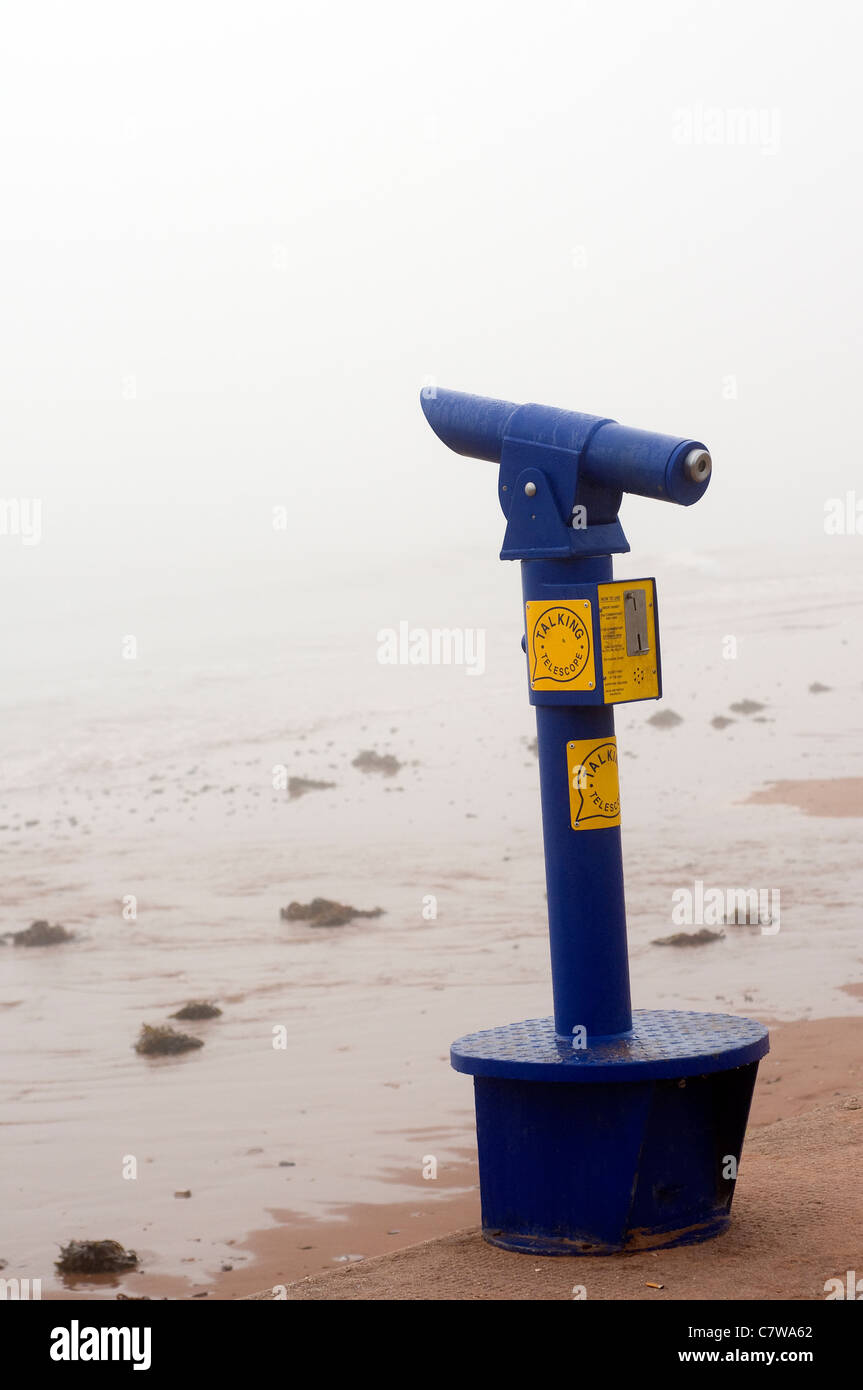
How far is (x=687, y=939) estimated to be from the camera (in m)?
12.4

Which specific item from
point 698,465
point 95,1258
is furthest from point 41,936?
point 698,465

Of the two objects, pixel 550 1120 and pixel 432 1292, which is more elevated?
pixel 550 1120

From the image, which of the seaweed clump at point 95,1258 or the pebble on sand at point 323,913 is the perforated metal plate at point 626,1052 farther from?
the pebble on sand at point 323,913

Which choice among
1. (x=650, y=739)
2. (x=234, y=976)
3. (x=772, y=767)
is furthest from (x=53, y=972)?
(x=650, y=739)

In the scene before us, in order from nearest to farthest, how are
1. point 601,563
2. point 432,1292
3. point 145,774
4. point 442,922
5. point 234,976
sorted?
1. point 432,1292
2. point 601,563
3. point 234,976
4. point 442,922
5. point 145,774

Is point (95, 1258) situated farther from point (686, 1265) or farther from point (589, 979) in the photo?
point (686, 1265)

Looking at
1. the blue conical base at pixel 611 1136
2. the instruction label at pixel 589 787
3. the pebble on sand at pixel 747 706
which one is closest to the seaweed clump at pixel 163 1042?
the blue conical base at pixel 611 1136

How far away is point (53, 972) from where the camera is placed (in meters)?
13.3

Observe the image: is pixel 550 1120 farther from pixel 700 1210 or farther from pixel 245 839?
pixel 245 839

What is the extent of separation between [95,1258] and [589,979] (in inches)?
106

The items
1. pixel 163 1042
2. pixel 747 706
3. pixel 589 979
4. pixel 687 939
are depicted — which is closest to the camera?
pixel 589 979

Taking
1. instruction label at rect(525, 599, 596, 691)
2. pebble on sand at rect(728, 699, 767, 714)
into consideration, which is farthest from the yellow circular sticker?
pebble on sand at rect(728, 699, 767, 714)

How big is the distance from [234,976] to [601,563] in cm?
858

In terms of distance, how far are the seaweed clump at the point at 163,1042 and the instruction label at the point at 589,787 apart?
6045 mm
